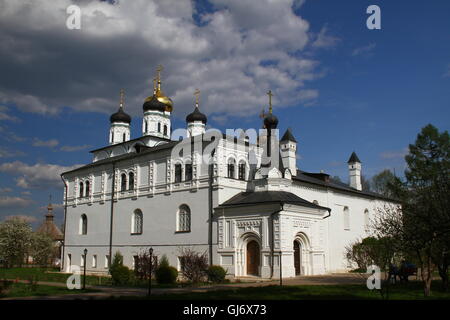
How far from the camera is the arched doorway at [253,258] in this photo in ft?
81.7

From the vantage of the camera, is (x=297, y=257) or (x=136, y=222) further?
(x=136, y=222)

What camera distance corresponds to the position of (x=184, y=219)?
28344 mm

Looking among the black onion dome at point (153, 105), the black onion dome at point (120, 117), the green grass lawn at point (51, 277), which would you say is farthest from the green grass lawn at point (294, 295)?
the black onion dome at point (120, 117)

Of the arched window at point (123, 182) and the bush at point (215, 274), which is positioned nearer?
the bush at point (215, 274)

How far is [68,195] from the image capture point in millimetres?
39219

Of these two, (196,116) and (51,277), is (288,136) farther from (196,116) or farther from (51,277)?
(51,277)

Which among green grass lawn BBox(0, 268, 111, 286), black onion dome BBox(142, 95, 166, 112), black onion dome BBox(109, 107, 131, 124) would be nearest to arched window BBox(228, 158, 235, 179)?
green grass lawn BBox(0, 268, 111, 286)

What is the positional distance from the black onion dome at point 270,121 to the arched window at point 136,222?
10.7 meters

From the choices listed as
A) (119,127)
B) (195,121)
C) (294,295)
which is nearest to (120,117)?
(119,127)

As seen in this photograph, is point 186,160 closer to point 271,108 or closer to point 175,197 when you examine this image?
point 175,197

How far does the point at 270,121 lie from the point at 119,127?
54.9 feet

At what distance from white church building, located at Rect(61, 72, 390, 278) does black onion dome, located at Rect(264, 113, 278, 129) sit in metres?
0.08

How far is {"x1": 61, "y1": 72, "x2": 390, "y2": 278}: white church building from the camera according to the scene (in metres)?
25.2

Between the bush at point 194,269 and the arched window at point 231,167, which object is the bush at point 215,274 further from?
the arched window at point 231,167
